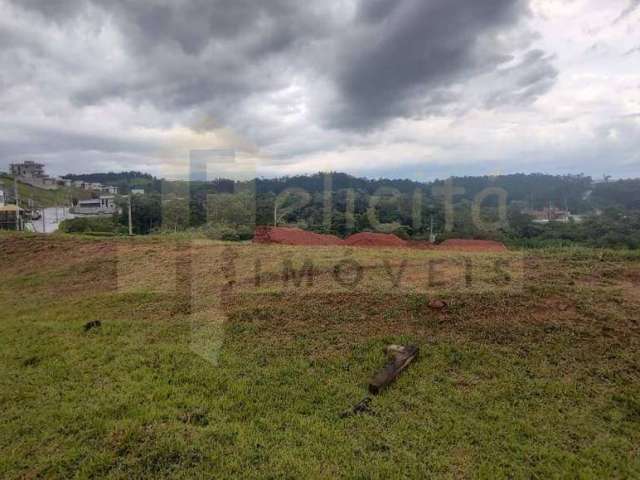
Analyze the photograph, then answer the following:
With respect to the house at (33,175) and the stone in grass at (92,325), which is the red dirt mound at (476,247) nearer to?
the stone in grass at (92,325)

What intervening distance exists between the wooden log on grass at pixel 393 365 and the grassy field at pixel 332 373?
0.09 m

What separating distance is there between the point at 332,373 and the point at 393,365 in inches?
25.6

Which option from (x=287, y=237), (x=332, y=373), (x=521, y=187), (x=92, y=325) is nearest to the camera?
(x=332, y=373)

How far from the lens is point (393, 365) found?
3740 mm

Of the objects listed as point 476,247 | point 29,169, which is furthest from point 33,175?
point 476,247

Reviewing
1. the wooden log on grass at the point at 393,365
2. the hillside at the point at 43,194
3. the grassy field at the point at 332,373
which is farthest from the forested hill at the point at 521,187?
the wooden log on grass at the point at 393,365

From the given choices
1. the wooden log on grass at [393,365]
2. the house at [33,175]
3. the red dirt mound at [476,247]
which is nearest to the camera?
the wooden log on grass at [393,365]

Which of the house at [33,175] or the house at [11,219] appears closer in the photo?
the house at [11,219]

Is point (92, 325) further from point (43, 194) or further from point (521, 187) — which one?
point (43, 194)

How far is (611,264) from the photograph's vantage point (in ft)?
19.8

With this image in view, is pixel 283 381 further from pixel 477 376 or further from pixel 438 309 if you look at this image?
pixel 438 309

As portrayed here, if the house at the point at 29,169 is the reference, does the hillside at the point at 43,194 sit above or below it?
below

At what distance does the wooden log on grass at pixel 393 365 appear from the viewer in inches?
139

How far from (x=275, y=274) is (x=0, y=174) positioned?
76.7 m
